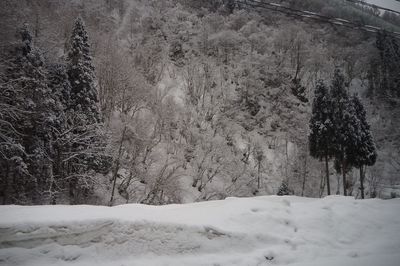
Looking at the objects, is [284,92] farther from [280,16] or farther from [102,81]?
[102,81]

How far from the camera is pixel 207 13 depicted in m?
50.9

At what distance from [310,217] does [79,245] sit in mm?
5179

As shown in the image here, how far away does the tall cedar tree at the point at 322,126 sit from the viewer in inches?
1065

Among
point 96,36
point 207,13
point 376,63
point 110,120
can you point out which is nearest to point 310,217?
point 110,120

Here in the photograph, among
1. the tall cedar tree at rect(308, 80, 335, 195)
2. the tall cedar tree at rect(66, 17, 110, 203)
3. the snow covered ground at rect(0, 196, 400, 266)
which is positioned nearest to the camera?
the snow covered ground at rect(0, 196, 400, 266)

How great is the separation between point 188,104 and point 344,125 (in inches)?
643

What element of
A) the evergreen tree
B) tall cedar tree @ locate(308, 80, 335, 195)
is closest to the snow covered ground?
the evergreen tree

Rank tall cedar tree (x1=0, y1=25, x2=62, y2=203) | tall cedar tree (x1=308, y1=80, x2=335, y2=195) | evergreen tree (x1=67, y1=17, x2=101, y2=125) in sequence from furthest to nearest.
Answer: tall cedar tree (x1=308, y1=80, x2=335, y2=195) → evergreen tree (x1=67, y1=17, x2=101, y2=125) → tall cedar tree (x1=0, y1=25, x2=62, y2=203)

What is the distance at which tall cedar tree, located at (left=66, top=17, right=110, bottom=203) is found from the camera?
17672mm

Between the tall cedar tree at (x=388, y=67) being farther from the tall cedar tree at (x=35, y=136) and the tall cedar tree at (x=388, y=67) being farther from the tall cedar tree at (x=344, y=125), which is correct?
the tall cedar tree at (x=35, y=136)

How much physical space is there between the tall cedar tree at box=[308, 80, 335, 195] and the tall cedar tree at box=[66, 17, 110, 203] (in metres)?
17.2

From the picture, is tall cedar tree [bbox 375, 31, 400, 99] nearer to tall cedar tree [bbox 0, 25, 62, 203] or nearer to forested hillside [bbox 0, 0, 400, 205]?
forested hillside [bbox 0, 0, 400, 205]

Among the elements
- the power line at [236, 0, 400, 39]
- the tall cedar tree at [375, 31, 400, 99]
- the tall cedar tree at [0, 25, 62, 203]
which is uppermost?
the power line at [236, 0, 400, 39]

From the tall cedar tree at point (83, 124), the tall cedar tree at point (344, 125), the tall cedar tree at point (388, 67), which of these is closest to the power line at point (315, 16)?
the tall cedar tree at point (388, 67)
